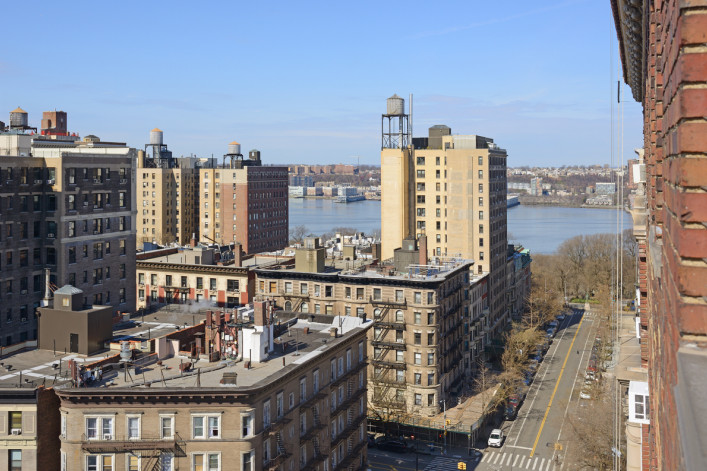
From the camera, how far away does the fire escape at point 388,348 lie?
62.9 meters

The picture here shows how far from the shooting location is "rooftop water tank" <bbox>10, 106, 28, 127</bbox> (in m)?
75.0

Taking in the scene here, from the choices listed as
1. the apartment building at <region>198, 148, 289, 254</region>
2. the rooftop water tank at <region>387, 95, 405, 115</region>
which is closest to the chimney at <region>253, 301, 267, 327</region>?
the rooftop water tank at <region>387, 95, 405, 115</region>

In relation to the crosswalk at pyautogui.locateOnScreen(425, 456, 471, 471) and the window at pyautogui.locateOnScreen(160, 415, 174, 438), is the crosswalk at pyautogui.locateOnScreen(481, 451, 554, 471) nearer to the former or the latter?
the crosswalk at pyautogui.locateOnScreen(425, 456, 471, 471)

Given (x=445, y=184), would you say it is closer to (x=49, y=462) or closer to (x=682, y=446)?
(x=49, y=462)

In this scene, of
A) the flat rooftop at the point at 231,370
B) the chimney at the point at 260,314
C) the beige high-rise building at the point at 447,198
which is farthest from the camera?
the beige high-rise building at the point at 447,198

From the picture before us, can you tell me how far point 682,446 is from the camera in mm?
3182

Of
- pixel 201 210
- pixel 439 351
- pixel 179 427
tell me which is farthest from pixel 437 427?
pixel 201 210

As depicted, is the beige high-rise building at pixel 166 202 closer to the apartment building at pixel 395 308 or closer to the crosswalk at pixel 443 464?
the apartment building at pixel 395 308

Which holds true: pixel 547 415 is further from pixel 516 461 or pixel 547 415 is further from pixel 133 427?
pixel 133 427

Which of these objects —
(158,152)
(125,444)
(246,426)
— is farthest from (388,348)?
(158,152)

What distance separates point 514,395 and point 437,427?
45.0 ft

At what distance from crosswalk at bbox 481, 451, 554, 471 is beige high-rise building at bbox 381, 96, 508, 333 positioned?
30.8m

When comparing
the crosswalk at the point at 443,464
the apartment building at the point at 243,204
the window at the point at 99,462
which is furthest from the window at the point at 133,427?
the apartment building at the point at 243,204

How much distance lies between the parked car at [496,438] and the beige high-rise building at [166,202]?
305 ft
